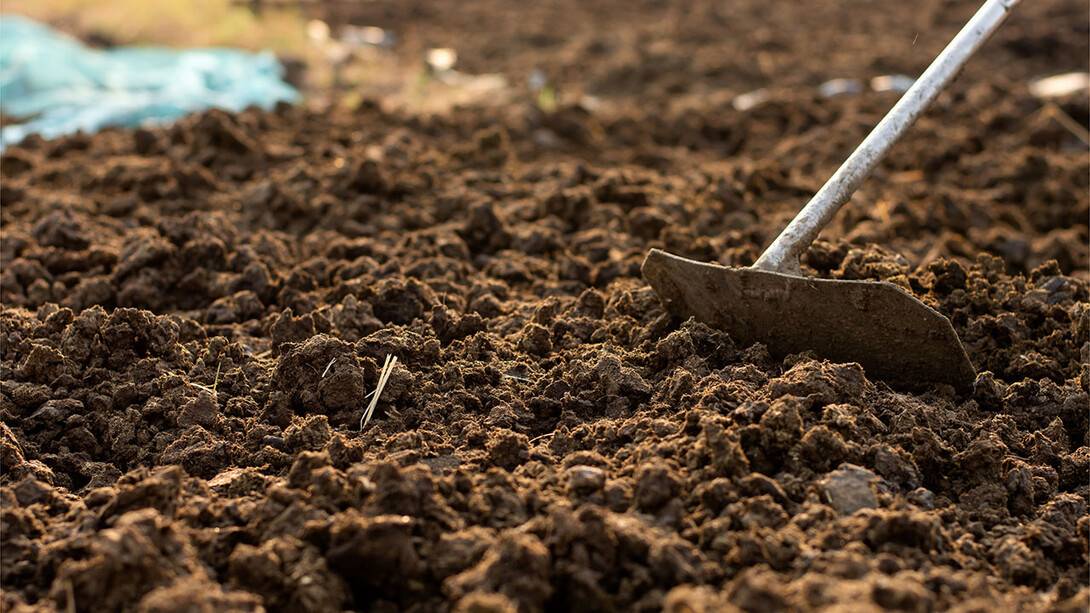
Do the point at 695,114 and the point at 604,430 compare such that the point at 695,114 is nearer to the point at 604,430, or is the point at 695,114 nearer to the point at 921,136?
the point at 921,136

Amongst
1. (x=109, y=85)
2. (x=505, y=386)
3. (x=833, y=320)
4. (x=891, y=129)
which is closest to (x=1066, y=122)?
(x=891, y=129)

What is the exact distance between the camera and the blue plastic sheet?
6.43 m

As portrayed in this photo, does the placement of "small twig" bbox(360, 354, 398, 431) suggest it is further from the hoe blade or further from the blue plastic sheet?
the blue plastic sheet

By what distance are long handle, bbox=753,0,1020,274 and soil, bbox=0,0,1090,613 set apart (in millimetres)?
355

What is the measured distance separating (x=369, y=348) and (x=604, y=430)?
866 millimetres

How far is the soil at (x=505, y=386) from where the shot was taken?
1.98 m

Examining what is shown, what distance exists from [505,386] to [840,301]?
3.46 feet

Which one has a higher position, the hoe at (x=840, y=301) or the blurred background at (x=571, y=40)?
the hoe at (x=840, y=301)

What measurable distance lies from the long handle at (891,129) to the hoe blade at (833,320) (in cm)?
23

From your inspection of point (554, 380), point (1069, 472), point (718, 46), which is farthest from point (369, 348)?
point (718, 46)

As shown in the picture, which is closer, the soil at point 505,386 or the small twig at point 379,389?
the soil at point 505,386

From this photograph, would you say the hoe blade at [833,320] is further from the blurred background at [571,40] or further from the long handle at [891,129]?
the blurred background at [571,40]

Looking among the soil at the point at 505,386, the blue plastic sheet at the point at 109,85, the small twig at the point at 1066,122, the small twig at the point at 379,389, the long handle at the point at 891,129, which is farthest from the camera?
the blue plastic sheet at the point at 109,85

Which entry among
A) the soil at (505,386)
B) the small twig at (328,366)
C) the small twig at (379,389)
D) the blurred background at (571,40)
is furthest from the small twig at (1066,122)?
the small twig at (328,366)
